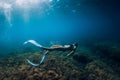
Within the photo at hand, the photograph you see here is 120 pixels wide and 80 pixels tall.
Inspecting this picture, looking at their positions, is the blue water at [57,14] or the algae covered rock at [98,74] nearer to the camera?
the algae covered rock at [98,74]

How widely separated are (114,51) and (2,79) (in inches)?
484

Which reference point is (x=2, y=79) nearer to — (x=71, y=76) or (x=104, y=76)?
(x=71, y=76)

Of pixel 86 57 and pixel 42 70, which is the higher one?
pixel 86 57

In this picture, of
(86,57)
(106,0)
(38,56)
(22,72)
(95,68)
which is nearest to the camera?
(22,72)

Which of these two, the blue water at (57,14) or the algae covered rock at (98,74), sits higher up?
the blue water at (57,14)

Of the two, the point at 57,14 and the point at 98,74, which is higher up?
the point at 57,14

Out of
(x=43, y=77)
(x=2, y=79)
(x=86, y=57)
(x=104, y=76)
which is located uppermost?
(x=86, y=57)

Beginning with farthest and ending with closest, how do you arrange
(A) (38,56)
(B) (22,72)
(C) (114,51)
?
(C) (114,51) < (A) (38,56) < (B) (22,72)

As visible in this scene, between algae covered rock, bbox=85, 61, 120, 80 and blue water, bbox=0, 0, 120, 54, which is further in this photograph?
blue water, bbox=0, 0, 120, 54

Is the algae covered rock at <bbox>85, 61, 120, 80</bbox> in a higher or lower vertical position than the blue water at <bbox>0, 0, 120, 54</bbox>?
lower

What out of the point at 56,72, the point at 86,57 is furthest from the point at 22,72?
the point at 86,57

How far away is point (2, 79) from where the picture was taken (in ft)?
31.3

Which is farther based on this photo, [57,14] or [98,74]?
[57,14]

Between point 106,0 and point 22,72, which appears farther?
point 106,0
